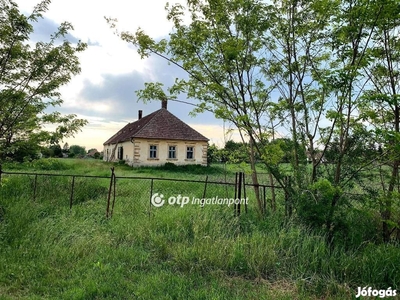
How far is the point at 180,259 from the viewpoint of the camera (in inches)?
156

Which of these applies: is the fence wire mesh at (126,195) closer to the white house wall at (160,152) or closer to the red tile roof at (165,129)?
the white house wall at (160,152)

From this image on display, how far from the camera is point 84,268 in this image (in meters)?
3.75

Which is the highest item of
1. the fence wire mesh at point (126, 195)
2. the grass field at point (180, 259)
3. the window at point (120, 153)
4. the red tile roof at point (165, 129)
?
the red tile roof at point (165, 129)

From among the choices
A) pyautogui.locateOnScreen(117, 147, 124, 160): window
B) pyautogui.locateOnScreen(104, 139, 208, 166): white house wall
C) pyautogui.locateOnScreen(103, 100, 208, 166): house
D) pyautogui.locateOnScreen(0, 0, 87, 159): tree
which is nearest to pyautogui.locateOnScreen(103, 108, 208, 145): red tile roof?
pyautogui.locateOnScreen(103, 100, 208, 166): house

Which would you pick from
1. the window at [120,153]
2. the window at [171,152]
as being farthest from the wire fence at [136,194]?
the window at [120,153]

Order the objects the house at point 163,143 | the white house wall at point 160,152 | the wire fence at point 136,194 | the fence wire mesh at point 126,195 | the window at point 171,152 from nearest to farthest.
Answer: the wire fence at point 136,194 < the fence wire mesh at point 126,195 < the white house wall at point 160,152 < the house at point 163,143 < the window at point 171,152

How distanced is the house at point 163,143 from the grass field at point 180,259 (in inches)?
653

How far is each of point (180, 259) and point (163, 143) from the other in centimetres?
1957

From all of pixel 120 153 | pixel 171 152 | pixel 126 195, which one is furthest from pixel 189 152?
pixel 126 195

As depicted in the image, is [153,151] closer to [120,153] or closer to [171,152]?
[171,152]

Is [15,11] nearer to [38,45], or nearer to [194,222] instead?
[38,45]

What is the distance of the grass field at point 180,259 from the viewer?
10.8 ft

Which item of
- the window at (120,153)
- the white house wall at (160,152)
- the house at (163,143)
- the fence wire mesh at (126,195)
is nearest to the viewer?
the fence wire mesh at (126,195)

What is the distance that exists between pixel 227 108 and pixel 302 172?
74.9 inches
